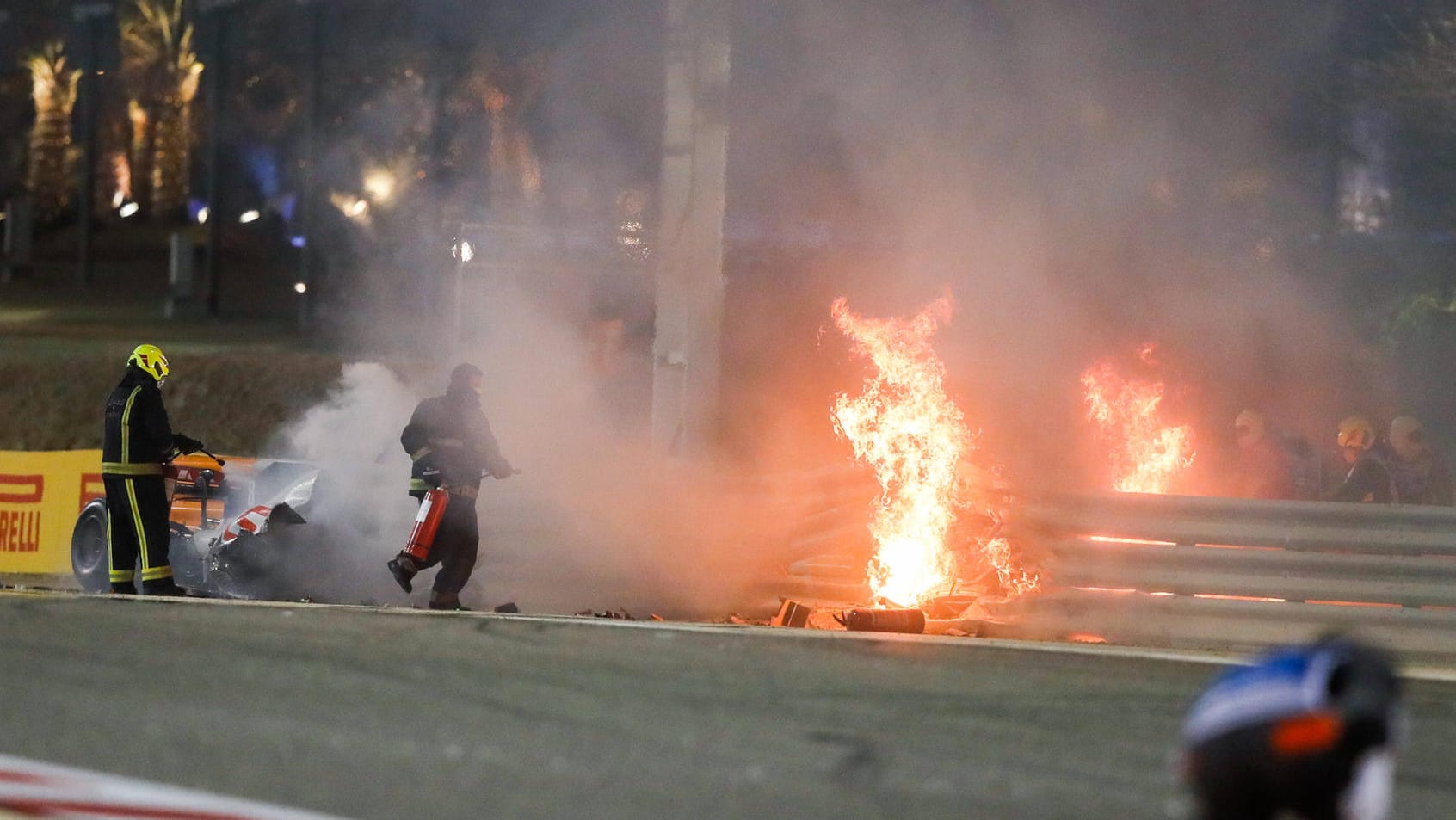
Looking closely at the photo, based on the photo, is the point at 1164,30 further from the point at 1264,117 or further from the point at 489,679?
the point at 489,679

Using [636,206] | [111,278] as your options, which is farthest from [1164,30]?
[111,278]

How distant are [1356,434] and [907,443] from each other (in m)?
3.01

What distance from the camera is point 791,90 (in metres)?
14.7

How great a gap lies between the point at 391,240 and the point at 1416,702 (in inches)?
595

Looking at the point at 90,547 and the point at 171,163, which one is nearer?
the point at 90,547

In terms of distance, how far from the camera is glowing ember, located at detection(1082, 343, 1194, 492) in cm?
1512

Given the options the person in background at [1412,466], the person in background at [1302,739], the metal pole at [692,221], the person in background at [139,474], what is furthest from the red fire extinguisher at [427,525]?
the person in background at [1302,739]

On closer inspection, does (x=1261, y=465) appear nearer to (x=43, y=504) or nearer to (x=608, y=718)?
(x=608, y=718)

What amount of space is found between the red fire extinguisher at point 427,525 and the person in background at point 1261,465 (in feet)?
17.3

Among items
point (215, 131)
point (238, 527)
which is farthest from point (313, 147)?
point (238, 527)

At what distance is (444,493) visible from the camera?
10.3 metres

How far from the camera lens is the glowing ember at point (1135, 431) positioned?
1512cm

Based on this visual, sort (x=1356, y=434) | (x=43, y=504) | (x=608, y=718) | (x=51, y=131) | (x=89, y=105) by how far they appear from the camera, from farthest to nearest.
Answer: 1. (x=51, y=131)
2. (x=89, y=105)
3. (x=43, y=504)
4. (x=1356, y=434)
5. (x=608, y=718)

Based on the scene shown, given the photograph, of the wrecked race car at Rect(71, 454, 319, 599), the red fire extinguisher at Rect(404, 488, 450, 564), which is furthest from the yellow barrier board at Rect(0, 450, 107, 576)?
the red fire extinguisher at Rect(404, 488, 450, 564)
